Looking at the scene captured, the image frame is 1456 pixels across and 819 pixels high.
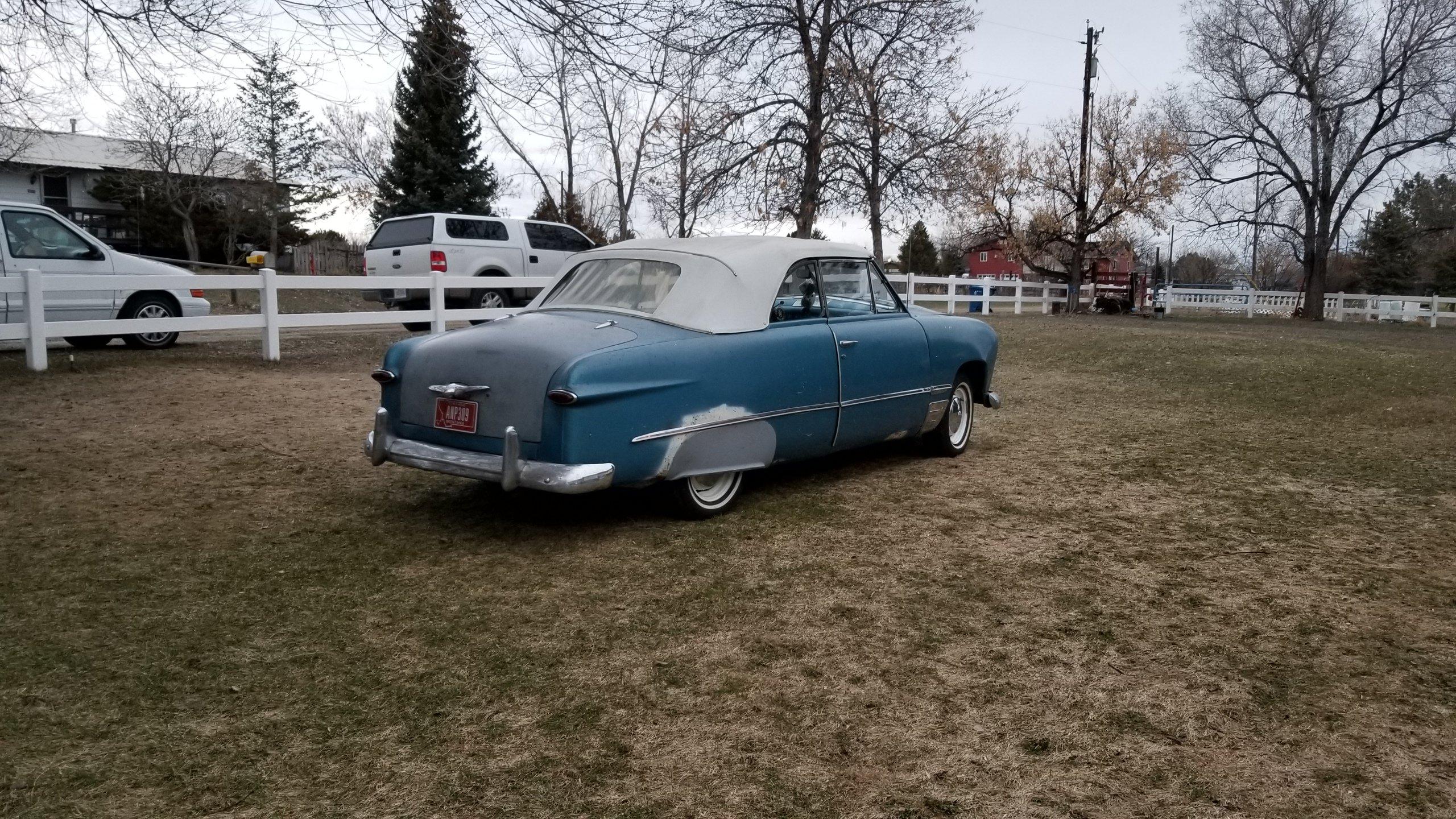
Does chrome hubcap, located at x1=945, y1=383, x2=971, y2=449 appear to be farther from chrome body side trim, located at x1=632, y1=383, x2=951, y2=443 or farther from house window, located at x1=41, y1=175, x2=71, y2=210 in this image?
house window, located at x1=41, y1=175, x2=71, y2=210

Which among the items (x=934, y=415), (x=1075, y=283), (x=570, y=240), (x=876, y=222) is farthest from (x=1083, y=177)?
(x=934, y=415)

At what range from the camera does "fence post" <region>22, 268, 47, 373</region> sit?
10094 mm

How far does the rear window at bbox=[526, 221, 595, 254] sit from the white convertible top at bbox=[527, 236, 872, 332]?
39.7 ft

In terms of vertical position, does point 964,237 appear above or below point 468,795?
above

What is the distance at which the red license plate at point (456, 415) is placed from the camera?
4.89m

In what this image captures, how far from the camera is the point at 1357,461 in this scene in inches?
286

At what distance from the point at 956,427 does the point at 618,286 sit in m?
2.86

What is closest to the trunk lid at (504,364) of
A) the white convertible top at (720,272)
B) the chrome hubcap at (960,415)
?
the white convertible top at (720,272)

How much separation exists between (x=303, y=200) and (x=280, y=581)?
133 ft

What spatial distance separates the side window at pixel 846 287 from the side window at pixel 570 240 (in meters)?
12.2

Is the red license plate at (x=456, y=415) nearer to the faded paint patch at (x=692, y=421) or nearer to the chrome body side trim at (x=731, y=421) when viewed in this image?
the chrome body side trim at (x=731, y=421)

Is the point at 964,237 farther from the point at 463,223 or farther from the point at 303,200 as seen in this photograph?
the point at 463,223

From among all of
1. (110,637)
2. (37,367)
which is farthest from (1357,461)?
(37,367)

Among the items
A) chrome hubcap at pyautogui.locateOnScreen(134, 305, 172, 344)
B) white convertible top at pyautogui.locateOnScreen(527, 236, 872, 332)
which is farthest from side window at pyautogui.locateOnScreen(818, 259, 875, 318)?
chrome hubcap at pyautogui.locateOnScreen(134, 305, 172, 344)
